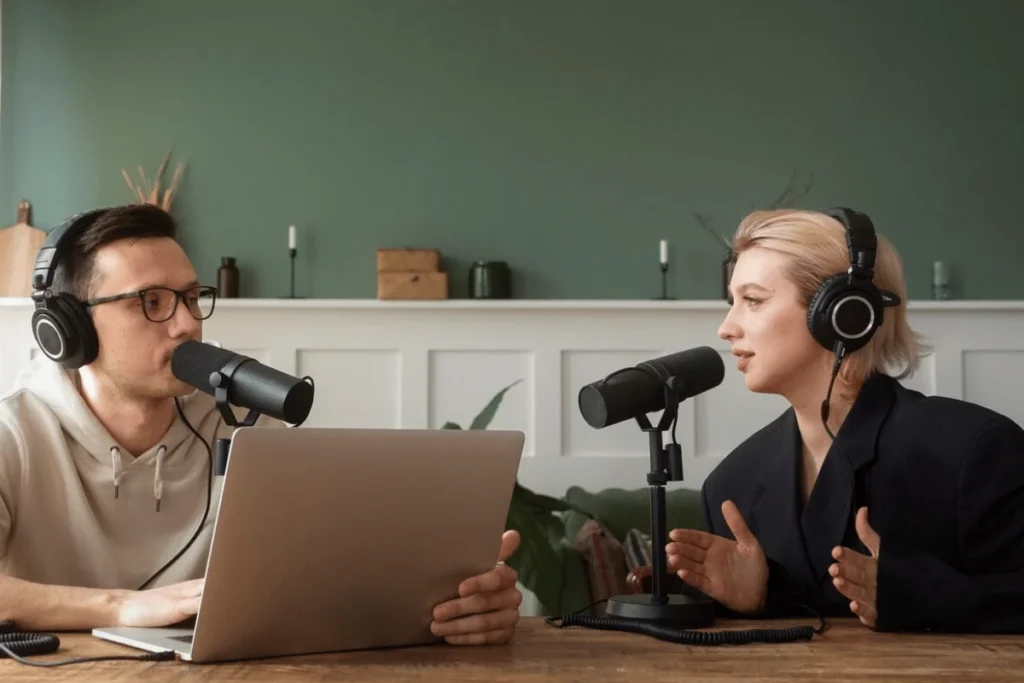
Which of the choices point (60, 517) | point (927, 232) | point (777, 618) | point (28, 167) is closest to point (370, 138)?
point (28, 167)

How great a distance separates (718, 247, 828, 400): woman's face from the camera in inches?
79.4

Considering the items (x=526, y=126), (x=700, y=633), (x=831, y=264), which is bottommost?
(x=700, y=633)

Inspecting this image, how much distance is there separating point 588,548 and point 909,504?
1.29 meters

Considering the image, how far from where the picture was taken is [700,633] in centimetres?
142

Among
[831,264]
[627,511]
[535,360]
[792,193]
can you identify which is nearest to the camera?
[831,264]

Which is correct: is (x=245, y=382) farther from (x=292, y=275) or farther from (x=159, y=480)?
(x=292, y=275)

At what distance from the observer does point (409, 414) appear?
384 centimetres

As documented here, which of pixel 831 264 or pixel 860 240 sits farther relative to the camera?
pixel 831 264

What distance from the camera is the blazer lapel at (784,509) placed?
1.95 meters

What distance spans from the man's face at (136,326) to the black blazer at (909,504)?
3.50 ft

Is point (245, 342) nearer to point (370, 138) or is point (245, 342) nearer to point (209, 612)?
point (370, 138)

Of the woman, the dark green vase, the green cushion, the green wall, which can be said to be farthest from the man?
the green wall

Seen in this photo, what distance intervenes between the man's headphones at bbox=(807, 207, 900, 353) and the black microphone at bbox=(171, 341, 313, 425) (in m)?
0.90

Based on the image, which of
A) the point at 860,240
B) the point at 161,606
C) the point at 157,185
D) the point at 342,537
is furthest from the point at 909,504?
the point at 157,185
